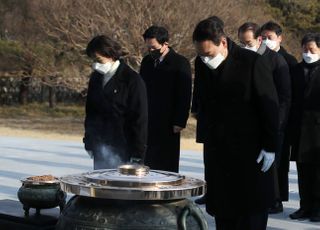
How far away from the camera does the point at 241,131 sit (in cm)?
399

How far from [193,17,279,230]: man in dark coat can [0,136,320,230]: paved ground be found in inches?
70.0

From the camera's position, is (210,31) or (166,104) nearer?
(210,31)

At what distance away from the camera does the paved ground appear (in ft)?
20.7

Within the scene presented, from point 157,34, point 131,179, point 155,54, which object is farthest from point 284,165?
point 131,179

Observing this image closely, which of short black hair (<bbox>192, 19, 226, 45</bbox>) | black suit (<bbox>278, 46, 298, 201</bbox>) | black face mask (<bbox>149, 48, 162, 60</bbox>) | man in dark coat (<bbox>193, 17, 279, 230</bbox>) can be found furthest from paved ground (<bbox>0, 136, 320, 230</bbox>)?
short black hair (<bbox>192, 19, 226, 45</bbox>)

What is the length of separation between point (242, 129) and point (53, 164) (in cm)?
646

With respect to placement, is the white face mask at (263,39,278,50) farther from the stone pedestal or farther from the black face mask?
the stone pedestal

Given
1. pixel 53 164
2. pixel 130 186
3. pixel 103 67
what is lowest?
pixel 53 164

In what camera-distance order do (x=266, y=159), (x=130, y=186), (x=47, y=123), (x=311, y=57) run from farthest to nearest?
1. (x=47, y=123)
2. (x=311, y=57)
3. (x=266, y=159)
4. (x=130, y=186)

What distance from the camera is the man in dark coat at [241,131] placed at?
13.0ft

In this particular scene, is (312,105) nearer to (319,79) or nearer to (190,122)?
(319,79)

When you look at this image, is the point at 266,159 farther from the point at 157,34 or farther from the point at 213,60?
the point at 157,34

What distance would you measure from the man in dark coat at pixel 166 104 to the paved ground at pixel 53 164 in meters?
0.77

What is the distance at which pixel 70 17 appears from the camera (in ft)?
59.2
